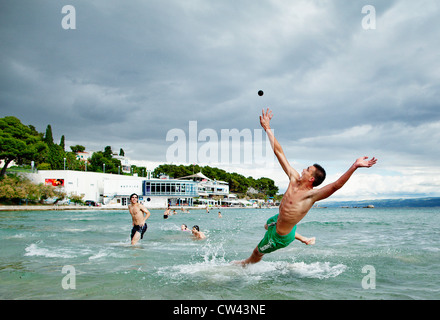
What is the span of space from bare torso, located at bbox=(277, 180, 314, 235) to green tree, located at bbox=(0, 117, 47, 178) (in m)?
60.1

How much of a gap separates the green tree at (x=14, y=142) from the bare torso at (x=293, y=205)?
60095 mm

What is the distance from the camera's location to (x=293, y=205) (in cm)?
551

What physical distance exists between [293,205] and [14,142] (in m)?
60.8

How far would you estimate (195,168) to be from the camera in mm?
138250

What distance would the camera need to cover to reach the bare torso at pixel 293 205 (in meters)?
5.40

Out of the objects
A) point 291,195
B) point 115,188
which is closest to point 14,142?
point 115,188

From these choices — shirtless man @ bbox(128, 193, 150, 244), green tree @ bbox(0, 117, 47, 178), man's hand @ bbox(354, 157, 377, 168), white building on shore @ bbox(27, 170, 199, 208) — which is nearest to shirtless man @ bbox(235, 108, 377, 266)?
man's hand @ bbox(354, 157, 377, 168)

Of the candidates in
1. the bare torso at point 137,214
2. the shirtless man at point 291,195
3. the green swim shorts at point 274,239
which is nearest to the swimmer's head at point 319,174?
the shirtless man at point 291,195

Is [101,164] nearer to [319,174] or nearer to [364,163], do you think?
[319,174]

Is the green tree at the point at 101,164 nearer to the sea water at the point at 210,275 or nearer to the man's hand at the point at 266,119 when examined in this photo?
the sea water at the point at 210,275

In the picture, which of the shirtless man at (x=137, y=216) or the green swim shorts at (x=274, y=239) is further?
the shirtless man at (x=137, y=216)
